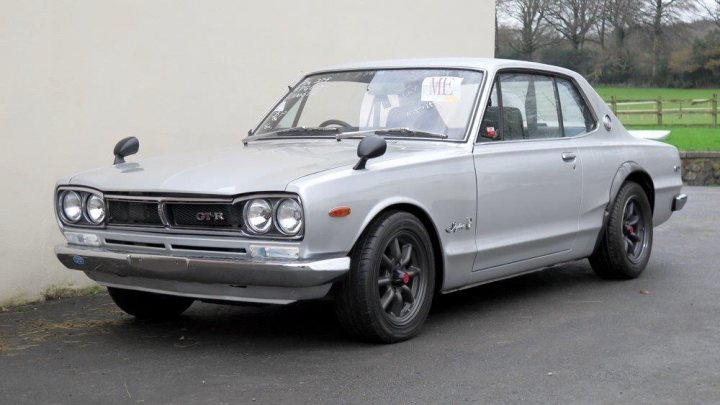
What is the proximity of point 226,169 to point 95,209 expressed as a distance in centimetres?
77

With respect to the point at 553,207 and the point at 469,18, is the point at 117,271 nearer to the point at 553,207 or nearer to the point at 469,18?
the point at 553,207

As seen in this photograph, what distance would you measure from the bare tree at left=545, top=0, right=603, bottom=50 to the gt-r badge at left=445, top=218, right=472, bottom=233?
806 inches

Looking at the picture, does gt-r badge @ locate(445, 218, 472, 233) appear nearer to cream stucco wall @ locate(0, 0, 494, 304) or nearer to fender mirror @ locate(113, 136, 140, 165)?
fender mirror @ locate(113, 136, 140, 165)

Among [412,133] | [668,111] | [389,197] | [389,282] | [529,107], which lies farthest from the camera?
[668,111]

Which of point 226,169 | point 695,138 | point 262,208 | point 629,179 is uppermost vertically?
point 226,169

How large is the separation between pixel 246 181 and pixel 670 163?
4105 millimetres

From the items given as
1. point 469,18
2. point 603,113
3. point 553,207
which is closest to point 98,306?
point 553,207

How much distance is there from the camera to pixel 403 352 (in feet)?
18.2

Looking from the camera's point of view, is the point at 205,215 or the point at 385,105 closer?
the point at 205,215

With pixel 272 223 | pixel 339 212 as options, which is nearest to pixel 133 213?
pixel 272 223

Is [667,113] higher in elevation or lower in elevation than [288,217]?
lower

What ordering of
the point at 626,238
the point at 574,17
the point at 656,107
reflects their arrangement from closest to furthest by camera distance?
the point at 626,238 → the point at 574,17 → the point at 656,107

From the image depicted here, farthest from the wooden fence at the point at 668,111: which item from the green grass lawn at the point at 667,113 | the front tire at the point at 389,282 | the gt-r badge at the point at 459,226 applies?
the front tire at the point at 389,282

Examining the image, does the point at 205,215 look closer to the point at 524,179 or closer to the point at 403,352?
the point at 403,352
